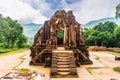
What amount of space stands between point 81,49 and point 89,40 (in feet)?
130

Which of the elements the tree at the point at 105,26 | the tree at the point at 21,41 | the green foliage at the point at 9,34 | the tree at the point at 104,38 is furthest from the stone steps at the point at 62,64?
the tree at the point at 105,26

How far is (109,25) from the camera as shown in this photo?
288 feet

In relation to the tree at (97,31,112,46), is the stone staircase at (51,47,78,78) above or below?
below

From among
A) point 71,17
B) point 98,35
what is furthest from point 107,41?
point 71,17

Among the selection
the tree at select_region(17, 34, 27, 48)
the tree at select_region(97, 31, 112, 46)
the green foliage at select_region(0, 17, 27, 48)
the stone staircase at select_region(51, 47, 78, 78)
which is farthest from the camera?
the tree at select_region(17, 34, 27, 48)

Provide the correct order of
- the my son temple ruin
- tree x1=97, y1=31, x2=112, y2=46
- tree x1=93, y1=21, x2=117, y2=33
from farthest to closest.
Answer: tree x1=93, y1=21, x2=117, y2=33, tree x1=97, y1=31, x2=112, y2=46, the my son temple ruin

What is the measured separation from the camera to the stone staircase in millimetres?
18250

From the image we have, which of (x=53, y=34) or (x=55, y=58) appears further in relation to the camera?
(x=53, y=34)

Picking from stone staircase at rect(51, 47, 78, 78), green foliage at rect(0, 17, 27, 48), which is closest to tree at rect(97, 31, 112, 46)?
green foliage at rect(0, 17, 27, 48)

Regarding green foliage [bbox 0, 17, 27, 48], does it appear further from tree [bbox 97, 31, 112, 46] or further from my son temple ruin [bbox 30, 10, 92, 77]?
my son temple ruin [bbox 30, 10, 92, 77]

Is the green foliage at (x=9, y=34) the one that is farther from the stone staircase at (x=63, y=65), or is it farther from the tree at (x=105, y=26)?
the stone staircase at (x=63, y=65)

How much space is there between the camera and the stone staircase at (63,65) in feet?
59.9

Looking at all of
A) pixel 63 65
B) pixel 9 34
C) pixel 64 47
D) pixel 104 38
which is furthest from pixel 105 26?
pixel 63 65

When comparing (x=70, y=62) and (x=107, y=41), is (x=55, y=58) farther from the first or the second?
(x=107, y=41)
